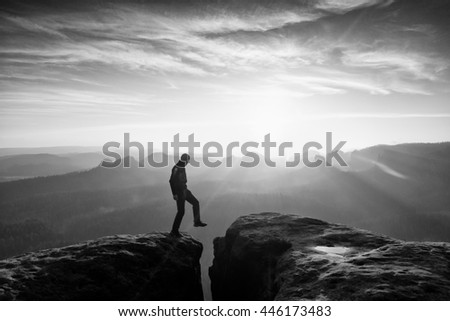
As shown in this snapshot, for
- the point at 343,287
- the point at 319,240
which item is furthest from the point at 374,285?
the point at 319,240

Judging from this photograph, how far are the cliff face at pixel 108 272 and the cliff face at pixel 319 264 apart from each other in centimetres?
347

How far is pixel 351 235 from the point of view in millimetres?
18156

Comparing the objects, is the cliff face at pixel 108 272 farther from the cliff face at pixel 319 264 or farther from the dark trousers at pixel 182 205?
the cliff face at pixel 319 264

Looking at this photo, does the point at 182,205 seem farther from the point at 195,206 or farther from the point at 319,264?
the point at 319,264

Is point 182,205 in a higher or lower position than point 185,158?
lower

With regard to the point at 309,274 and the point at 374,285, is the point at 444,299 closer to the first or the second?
the point at 374,285

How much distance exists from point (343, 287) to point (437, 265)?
4512 millimetres

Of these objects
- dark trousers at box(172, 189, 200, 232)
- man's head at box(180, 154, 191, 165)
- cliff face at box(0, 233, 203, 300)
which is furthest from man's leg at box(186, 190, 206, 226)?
man's head at box(180, 154, 191, 165)

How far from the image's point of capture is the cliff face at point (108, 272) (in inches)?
484

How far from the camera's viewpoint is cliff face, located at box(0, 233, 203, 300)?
1229 cm

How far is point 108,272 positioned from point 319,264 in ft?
31.5

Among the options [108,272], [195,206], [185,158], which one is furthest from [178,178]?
[108,272]

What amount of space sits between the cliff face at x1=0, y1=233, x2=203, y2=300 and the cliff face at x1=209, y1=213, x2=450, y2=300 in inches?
137

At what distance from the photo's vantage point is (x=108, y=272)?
46.4 ft
